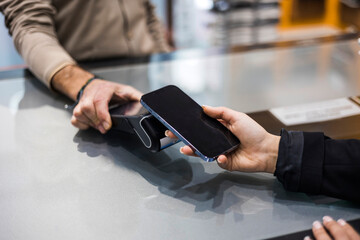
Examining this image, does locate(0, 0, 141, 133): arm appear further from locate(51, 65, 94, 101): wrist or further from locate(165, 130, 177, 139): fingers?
locate(165, 130, 177, 139): fingers

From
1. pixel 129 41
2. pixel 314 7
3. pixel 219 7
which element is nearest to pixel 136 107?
pixel 129 41

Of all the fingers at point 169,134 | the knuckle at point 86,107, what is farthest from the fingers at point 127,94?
the fingers at point 169,134

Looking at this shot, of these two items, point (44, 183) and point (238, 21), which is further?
point (238, 21)

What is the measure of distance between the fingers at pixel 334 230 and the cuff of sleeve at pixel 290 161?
9 centimetres

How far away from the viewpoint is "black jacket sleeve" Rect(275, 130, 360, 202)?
693 millimetres

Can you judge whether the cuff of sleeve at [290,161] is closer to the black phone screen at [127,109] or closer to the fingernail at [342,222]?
the fingernail at [342,222]

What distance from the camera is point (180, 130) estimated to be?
703 mm

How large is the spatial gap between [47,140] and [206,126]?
1.32 ft

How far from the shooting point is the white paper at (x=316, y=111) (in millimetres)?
965

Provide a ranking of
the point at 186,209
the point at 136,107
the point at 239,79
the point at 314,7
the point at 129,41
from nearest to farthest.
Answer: the point at 186,209 → the point at 136,107 → the point at 239,79 → the point at 129,41 → the point at 314,7

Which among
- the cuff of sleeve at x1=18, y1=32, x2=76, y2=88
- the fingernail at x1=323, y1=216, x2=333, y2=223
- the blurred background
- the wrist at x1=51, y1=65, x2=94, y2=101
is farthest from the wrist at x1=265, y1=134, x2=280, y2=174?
the blurred background

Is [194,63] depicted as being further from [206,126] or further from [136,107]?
[206,126]

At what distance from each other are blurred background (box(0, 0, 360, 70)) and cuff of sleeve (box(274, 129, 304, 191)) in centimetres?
92

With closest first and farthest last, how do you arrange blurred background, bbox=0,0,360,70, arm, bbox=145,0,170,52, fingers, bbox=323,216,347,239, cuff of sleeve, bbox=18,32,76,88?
fingers, bbox=323,216,347,239 → cuff of sleeve, bbox=18,32,76,88 → arm, bbox=145,0,170,52 → blurred background, bbox=0,0,360,70
